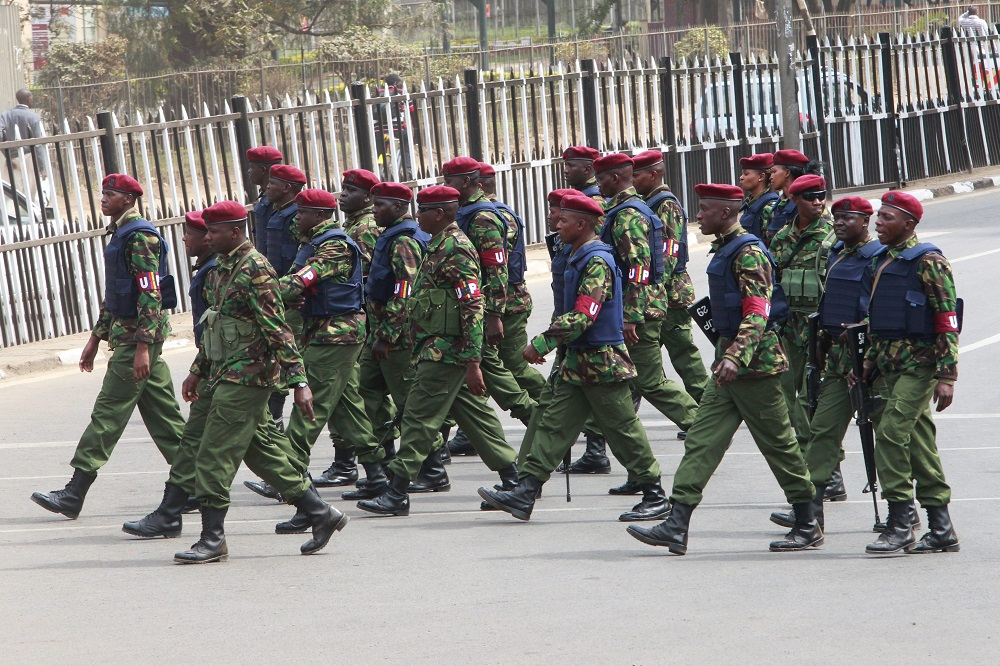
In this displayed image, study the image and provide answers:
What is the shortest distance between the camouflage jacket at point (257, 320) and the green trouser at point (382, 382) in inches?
64.6

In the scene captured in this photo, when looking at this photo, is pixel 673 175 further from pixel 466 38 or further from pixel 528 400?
pixel 466 38

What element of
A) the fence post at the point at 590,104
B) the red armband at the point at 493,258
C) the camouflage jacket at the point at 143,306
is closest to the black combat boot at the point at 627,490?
Answer: the red armband at the point at 493,258

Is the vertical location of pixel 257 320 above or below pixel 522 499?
above

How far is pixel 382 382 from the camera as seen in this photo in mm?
8492

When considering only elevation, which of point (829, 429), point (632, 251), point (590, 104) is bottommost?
point (829, 429)

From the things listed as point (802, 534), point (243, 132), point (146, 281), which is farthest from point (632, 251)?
point (243, 132)

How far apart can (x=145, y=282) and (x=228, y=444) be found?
1.50 metres

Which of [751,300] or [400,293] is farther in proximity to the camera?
[400,293]

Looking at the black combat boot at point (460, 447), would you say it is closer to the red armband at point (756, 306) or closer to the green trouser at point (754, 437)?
the green trouser at point (754, 437)

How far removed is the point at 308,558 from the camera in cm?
673

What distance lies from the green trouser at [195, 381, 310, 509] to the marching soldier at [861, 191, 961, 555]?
2815mm

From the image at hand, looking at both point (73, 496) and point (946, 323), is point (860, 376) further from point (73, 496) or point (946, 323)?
point (73, 496)

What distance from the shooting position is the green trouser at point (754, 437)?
6.60 metres

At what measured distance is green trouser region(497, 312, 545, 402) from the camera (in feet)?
29.7
